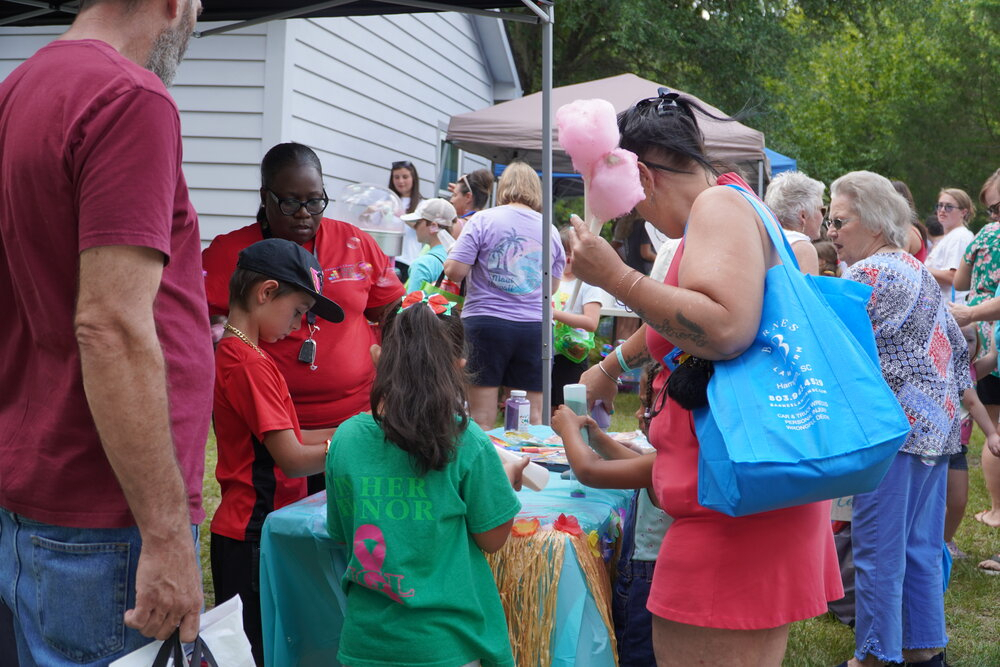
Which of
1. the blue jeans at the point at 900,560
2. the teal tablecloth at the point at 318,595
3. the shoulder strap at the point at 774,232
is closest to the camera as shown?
the shoulder strap at the point at 774,232

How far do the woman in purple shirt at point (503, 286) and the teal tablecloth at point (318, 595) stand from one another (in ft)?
8.90

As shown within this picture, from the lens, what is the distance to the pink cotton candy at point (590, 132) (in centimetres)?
212

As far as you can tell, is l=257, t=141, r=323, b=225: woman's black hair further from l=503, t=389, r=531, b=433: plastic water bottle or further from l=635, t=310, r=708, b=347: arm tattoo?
l=635, t=310, r=708, b=347: arm tattoo

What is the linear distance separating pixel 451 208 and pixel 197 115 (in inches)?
85.7

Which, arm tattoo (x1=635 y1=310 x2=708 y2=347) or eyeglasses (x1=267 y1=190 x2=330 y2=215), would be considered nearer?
arm tattoo (x1=635 y1=310 x2=708 y2=347)

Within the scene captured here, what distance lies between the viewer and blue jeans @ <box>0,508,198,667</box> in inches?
59.5

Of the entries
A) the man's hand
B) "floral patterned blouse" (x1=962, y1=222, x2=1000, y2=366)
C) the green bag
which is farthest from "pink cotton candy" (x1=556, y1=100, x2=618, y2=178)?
the green bag

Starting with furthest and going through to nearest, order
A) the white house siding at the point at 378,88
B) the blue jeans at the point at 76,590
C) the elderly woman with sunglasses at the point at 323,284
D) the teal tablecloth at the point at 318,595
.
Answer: the white house siding at the point at 378,88 → the elderly woman with sunglasses at the point at 323,284 → the teal tablecloth at the point at 318,595 → the blue jeans at the point at 76,590

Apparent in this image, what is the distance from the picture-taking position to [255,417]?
2594mm

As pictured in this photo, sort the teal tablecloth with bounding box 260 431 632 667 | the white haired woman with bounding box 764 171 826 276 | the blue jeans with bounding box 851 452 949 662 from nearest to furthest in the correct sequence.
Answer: the teal tablecloth with bounding box 260 431 632 667 → the blue jeans with bounding box 851 452 949 662 → the white haired woman with bounding box 764 171 826 276

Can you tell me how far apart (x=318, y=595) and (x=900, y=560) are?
206cm

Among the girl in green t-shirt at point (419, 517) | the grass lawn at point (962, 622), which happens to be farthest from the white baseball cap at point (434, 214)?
the girl in green t-shirt at point (419, 517)

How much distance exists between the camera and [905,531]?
3270 millimetres

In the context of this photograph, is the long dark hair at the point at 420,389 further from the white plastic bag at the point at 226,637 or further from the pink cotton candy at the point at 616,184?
the white plastic bag at the point at 226,637
